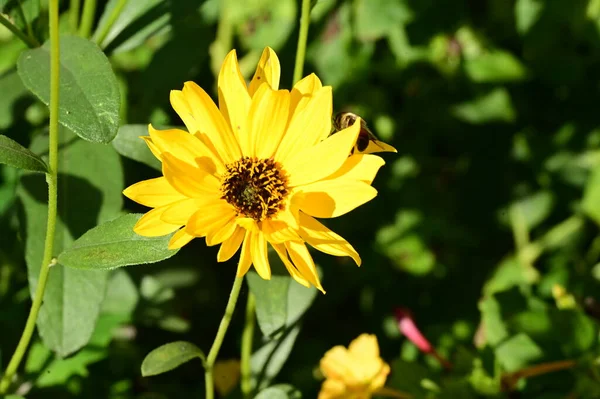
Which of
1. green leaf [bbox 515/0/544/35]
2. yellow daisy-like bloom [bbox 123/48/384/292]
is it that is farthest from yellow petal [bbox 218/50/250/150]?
green leaf [bbox 515/0/544/35]

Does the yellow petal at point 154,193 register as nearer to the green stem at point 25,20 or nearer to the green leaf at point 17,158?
the green leaf at point 17,158

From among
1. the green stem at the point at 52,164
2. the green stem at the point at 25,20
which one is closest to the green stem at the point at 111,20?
the green stem at the point at 25,20

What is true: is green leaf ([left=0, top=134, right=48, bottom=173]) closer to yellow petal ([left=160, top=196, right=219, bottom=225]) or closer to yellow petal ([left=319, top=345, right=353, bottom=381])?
yellow petal ([left=160, top=196, right=219, bottom=225])

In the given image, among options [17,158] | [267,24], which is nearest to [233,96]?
[17,158]

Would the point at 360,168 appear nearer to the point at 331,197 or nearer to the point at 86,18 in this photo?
the point at 331,197

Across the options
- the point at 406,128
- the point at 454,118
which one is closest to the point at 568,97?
the point at 454,118

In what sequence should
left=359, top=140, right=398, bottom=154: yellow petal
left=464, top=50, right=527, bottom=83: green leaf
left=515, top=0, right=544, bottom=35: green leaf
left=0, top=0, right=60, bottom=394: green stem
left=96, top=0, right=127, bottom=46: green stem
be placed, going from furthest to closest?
left=464, top=50, right=527, bottom=83: green leaf < left=515, top=0, right=544, bottom=35: green leaf < left=96, top=0, right=127, bottom=46: green stem < left=359, top=140, right=398, bottom=154: yellow petal < left=0, top=0, right=60, bottom=394: green stem
